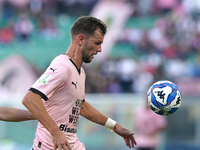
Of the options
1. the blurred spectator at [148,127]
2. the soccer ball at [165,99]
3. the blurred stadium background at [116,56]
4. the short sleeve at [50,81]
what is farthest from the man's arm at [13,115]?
the blurred stadium background at [116,56]

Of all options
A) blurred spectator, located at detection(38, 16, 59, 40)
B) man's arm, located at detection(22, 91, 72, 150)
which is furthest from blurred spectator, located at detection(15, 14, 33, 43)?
man's arm, located at detection(22, 91, 72, 150)

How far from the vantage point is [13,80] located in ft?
50.0

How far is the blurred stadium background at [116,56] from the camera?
9.86m

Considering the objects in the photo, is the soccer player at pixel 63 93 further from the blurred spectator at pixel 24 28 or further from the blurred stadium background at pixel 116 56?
the blurred spectator at pixel 24 28

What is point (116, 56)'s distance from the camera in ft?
50.8

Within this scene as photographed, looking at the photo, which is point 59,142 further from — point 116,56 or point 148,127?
point 116,56

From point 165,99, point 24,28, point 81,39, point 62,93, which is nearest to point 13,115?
point 62,93

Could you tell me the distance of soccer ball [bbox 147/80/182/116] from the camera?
4.49m

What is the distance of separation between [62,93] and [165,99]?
1462 mm

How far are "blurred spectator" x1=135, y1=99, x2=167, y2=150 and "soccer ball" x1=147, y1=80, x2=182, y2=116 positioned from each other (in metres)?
3.42

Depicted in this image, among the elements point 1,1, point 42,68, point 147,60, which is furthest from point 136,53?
point 1,1

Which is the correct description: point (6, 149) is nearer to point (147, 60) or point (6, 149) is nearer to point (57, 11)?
point (147, 60)

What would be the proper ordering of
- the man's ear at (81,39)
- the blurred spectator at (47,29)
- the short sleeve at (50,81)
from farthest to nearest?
1. the blurred spectator at (47,29)
2. the man's ear at (81,39)
3. the short sleeve at (50,81)

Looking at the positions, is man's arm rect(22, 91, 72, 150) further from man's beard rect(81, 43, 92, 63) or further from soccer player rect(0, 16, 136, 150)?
man's beard rect(81, 43, 92, 63)
